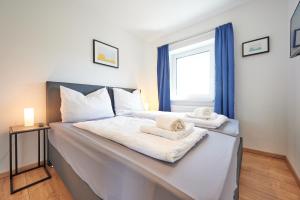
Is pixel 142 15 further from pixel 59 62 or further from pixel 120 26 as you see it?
pixel 59 62

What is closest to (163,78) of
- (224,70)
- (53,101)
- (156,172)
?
(224,70)

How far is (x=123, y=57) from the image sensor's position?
2.91 m

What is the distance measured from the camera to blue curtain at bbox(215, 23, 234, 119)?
2.13 m

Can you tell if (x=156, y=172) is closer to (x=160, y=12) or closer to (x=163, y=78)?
(x=160, y=12)

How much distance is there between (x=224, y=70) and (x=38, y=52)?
9.05 ft

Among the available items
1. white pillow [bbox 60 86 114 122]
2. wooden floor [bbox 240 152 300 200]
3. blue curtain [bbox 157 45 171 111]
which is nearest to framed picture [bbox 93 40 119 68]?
white pillow [bbox 60 86 114 122]

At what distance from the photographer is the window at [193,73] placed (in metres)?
2.54

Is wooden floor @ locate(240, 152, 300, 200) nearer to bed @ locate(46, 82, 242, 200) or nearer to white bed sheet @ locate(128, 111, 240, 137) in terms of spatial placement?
white bed sheet @ locate(128, 111, 240, 137)

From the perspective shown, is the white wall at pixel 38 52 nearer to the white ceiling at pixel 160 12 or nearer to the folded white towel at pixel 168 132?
the white ceiling at pixel 160 12

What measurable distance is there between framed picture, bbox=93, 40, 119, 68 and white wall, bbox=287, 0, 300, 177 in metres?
2.69

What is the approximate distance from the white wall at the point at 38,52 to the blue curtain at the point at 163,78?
1.34 meters

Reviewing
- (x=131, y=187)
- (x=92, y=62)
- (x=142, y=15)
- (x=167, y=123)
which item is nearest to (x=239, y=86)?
(x=167, y=123)

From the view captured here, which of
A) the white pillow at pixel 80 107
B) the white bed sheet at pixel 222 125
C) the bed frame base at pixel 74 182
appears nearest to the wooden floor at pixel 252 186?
the bed frame base at pixel 74 182

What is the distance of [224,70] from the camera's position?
219 cm
